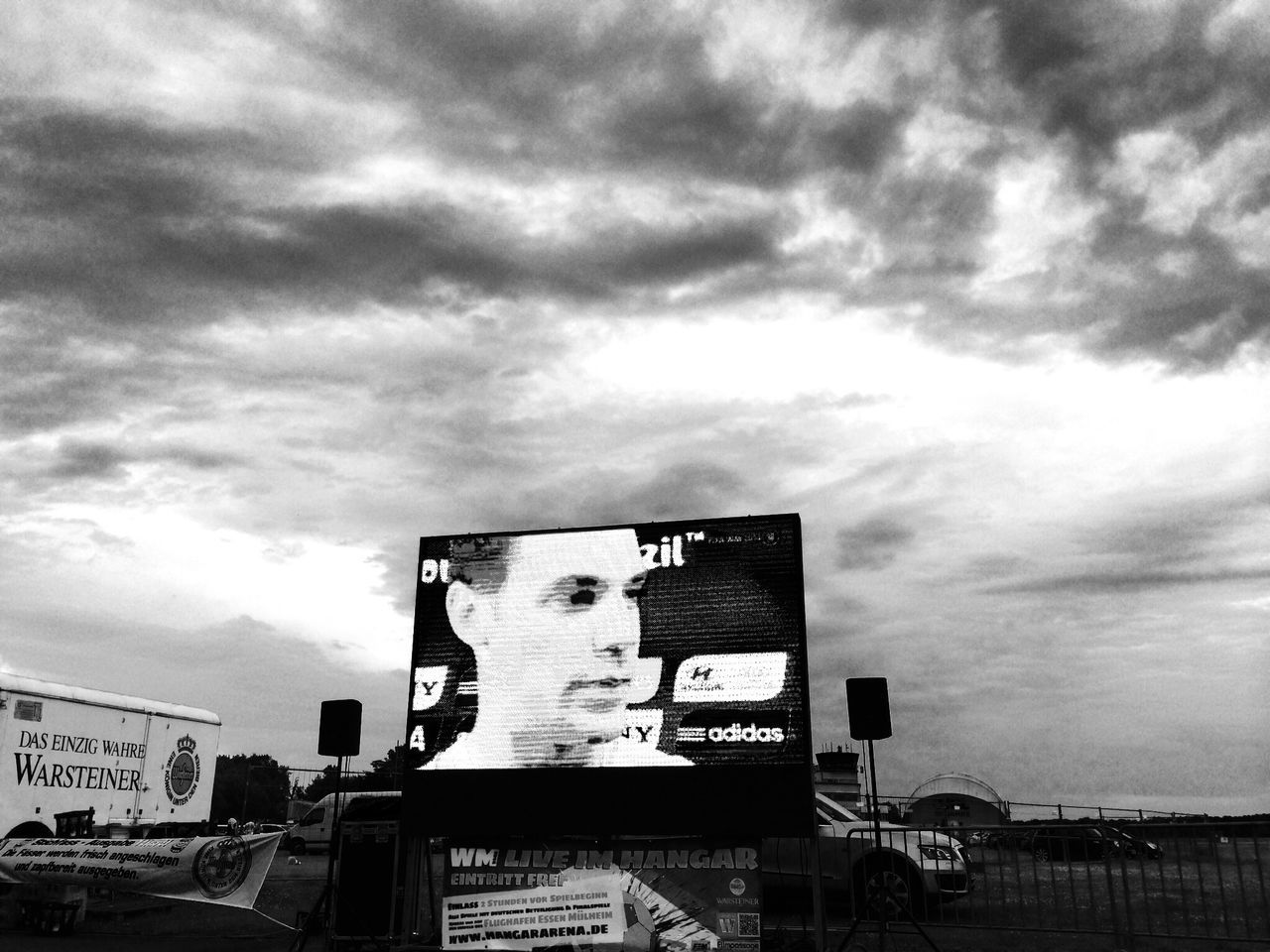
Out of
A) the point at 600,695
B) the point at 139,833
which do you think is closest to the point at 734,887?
the point at 600,695

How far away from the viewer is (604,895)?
10062 millimetres

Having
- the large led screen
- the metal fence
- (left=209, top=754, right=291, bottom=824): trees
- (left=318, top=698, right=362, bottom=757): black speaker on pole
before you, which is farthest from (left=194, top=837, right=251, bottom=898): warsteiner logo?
(left=209, top=754, right=291, bottom=824): trees

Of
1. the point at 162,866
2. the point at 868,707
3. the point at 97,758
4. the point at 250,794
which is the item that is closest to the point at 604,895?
the point at 868,707

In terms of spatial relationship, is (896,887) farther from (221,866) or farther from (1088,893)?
(221,866)

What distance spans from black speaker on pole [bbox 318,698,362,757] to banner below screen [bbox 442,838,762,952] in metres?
1.62

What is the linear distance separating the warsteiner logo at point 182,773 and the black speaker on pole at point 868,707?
12101 millimetres

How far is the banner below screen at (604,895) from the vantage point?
9.77 meters

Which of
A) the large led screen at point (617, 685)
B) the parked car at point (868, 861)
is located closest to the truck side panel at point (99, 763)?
the large led screen at point (617, 685)

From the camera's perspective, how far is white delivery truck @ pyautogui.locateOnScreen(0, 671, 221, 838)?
14.1 meters

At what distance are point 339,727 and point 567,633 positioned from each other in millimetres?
2881

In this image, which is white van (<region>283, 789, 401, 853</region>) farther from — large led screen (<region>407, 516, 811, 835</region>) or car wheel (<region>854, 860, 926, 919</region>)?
large led screen (<region>407, 516, 811, 835</region>)

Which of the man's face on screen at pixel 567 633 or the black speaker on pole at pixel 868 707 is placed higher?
the man's face on screen at pixel 567 633

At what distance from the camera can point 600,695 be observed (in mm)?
10156

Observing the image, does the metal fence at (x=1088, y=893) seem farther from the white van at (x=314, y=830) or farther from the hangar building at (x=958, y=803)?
the white van at (x=314, y=830)
